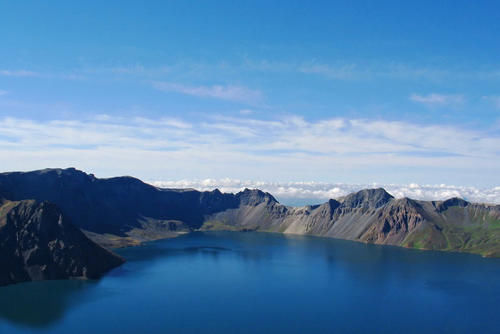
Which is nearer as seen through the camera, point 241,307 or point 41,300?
point 241,307

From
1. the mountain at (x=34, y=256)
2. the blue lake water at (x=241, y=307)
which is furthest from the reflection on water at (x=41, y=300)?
the mountain at (x=34, y=256)

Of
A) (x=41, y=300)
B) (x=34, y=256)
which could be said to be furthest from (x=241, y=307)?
(x=34, y=256)

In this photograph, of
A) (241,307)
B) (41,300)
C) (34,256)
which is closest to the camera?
(241,307)

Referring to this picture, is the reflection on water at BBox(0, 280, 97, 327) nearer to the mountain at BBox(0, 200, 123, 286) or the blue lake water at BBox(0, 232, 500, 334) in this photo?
the blue lake water at BBox(0, 232, 500, 334)

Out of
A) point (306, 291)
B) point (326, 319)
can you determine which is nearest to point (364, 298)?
point (306, 291)

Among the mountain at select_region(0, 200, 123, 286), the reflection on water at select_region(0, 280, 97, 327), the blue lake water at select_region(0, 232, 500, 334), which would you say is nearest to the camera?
the blue lake water at select_region(0, 232, 500, 334)

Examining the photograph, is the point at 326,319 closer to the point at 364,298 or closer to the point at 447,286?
the point at 364,298

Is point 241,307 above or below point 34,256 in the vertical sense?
below

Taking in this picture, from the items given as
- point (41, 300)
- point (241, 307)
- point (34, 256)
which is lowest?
point (241, 307)

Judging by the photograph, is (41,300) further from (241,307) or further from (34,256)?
(241,307)

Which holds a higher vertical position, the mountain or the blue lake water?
the mountain

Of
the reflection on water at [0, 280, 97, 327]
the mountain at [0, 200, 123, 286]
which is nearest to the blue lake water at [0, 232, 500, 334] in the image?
the reflection on water at [0, 280, 97, 327]
